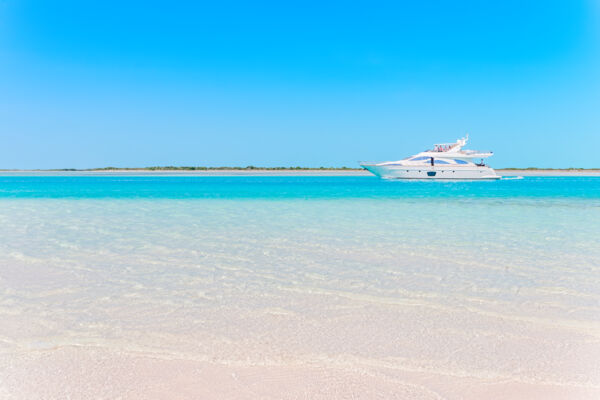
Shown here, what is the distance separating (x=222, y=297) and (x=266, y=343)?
1.15 m

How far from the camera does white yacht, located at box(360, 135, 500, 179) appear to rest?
149ft

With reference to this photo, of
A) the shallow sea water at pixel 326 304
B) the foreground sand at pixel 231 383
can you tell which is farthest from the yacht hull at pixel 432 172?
the foreground sand at pixel 231 383

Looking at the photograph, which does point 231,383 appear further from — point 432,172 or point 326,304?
point 432,172

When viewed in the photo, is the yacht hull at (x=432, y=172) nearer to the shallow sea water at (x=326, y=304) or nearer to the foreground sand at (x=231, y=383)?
the shallow sea water at (x=326, y=304)

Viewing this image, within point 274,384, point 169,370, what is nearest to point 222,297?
point 169,370

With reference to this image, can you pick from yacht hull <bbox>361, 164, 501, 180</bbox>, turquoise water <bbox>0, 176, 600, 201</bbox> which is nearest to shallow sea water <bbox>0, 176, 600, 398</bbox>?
turquoise water <bbox>0, 176, 600, 201</bbox>

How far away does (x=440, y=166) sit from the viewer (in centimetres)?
4572

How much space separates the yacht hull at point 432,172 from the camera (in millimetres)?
45219

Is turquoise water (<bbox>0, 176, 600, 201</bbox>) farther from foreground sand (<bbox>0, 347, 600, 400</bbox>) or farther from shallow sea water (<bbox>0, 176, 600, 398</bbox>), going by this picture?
foreground sand (<bbox>0, 347, 600, 400</bbox>)

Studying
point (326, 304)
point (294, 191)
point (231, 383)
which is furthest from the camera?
point (294, 191)

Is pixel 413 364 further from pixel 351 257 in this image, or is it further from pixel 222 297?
pixel 351 257

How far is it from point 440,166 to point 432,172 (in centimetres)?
109

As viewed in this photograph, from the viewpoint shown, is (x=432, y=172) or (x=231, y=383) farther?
(x=432, y=172)

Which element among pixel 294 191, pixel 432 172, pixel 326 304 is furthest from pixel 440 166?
pixel 326 304
